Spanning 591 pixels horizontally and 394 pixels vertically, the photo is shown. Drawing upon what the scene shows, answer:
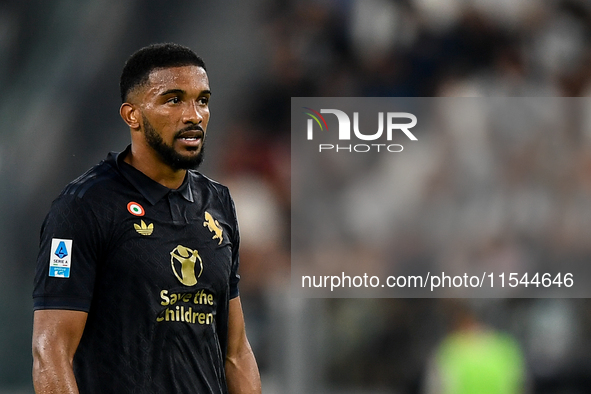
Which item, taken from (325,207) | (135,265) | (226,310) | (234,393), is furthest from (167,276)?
(325,207)

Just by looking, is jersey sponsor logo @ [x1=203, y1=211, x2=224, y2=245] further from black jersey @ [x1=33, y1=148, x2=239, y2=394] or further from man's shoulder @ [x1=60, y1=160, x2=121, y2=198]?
man's shoulder @ [x1=60, y1=160, x2=121, y2=198]

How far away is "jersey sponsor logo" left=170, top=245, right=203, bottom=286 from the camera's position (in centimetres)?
183

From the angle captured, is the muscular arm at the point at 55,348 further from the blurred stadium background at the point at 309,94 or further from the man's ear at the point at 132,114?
the blurred stadium background at the point at 309,94

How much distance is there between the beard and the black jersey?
7cm

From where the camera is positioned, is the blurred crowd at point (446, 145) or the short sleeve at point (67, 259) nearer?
the short sleeve at point (67, 259)

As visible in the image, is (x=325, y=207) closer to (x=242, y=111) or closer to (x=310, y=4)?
(x=242, y=111)

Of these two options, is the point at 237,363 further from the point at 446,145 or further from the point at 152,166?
the point at 446,145

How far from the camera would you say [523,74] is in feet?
13.7

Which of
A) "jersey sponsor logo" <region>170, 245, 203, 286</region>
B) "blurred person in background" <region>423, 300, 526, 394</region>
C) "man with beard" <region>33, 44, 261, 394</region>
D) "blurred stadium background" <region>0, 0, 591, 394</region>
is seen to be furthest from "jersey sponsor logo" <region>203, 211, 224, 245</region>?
"blurred person in background" <region>423, 300, 526, 394</region>

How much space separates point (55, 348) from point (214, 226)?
0.54m

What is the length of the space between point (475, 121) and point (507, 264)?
0.82 m

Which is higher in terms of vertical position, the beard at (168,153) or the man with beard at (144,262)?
the beard at (168,153)

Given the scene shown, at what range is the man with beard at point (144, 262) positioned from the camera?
168cm

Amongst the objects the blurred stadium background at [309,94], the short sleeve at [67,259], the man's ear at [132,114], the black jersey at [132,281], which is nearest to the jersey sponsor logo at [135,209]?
the black jersey at [132,281]
